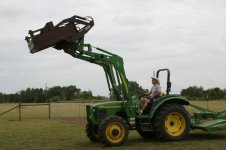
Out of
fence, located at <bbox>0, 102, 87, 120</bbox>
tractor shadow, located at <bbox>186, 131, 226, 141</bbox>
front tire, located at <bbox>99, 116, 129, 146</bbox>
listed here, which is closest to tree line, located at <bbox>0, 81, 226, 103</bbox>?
fence, located at <bbox>0, 102, 87, 120</bbox>

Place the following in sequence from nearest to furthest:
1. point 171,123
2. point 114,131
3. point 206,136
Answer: point 114,131 → point 171,123 → point 206,136

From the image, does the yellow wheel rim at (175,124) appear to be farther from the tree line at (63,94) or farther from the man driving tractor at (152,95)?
the tree line at (63,94)

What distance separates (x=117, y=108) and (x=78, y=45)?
222 centimetres

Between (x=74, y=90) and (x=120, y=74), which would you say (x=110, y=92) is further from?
(x=74, y=90)

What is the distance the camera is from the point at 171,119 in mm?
14492

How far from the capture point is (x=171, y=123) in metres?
14.5

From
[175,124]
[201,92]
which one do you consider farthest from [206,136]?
[201,92]

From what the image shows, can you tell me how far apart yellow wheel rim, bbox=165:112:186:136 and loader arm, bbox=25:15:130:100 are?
147cm

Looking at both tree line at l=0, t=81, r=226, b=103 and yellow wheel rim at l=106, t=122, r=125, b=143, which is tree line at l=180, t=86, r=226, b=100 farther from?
yellow wheel rim at l=106, t=122, r=125, b=143

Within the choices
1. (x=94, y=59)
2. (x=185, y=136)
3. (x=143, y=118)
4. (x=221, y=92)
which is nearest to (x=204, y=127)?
(x=185, y=136)

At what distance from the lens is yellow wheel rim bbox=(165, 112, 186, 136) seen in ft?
47.1

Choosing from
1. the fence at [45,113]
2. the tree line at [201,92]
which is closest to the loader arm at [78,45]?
the fence at [45,113]

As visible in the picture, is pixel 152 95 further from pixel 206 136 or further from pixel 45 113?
pixel 45 113

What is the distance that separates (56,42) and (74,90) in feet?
270
